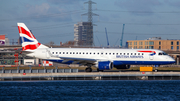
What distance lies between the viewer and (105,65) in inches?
2249

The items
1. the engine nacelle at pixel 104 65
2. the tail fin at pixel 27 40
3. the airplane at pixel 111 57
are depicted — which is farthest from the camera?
the tail fin at pixel 27 40

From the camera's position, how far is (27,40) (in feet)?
210

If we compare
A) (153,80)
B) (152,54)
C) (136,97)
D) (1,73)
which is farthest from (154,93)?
(1,73)

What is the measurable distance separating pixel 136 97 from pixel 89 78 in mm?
17470

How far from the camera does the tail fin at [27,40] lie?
63.6m

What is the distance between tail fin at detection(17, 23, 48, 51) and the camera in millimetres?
63594

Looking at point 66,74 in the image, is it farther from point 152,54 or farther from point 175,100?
point 175,100

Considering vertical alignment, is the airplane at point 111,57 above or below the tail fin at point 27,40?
below

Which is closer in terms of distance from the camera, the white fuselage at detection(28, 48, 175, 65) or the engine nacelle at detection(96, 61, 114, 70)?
the engine nacelle at detection(96, 61, 114, 70)

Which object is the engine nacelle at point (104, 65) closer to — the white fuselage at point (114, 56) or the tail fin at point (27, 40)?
the white fuselage at point (114, 56)

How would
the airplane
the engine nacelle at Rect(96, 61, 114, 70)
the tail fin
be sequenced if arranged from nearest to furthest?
the engine nacelle at Rect(96, 61, 114, 70) → the airplane → the tail fin

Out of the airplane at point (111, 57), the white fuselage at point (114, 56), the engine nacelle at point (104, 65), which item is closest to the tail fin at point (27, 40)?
→ the airplane at point (111, 57)

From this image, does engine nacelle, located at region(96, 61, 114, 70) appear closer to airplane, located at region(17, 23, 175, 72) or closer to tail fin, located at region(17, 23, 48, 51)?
airplane, located at region(17, 23, 175, 72)

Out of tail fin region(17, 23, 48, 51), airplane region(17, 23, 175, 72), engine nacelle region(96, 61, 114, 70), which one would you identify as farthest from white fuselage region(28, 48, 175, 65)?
tail fin region(17, 23, 48, 51)
